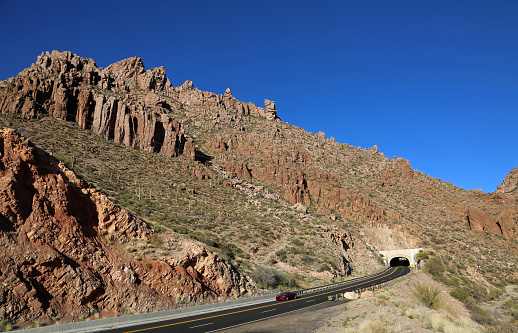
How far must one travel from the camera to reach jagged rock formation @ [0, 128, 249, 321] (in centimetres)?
1819

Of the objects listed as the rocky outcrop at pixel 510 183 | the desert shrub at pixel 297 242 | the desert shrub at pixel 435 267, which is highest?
the rocky outcrop at pixel 510 183

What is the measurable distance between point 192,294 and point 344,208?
61.3 meters

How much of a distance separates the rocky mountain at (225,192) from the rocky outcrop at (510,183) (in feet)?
91.1

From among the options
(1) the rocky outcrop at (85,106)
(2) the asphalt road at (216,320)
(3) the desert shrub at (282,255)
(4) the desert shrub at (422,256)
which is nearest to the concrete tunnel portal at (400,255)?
(4) the desert shrub at (422,256)

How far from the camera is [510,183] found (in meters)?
117

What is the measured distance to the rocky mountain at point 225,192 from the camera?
105ft

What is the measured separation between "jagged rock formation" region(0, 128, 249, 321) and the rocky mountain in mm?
216

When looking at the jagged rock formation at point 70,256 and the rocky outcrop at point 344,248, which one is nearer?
the jagged rock formation at point 70,256

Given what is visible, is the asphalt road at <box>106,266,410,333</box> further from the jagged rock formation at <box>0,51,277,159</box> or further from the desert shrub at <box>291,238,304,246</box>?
the jagged rock formation at <box>0,51,277,159</box>

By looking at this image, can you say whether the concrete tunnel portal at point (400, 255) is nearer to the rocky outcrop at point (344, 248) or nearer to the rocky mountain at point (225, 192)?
the rocky mountain at point (225, 192)

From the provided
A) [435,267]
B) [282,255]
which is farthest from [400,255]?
[282,255]

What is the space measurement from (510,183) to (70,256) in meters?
140

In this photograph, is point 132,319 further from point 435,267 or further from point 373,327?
point 435,267

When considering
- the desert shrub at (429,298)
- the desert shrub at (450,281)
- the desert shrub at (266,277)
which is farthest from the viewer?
the desert shrub at (450,281)
